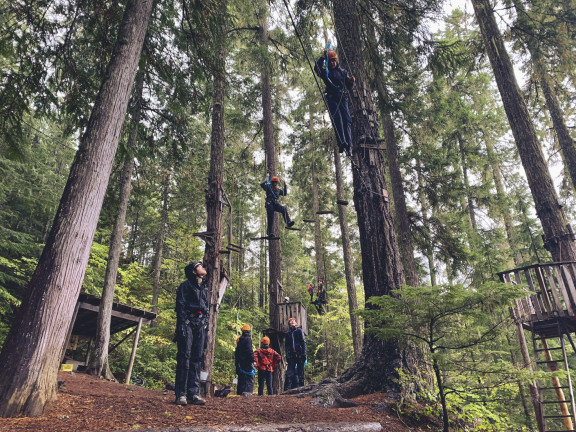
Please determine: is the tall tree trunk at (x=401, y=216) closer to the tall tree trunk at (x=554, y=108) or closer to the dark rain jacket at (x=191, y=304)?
the tall tree trunk at (x=554, y=108)

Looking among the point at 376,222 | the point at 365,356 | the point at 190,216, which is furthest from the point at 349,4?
the point at 190,216

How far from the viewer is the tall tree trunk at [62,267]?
3.32 metres

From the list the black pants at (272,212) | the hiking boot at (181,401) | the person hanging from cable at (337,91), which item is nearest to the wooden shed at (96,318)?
the black pants at (272,212)

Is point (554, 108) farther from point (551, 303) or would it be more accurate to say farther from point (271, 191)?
point (271, 191)

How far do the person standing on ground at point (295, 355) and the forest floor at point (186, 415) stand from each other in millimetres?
4511

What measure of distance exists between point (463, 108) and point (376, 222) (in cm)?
1405

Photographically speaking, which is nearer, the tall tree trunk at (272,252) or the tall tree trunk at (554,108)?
the tall tree trunk at (554,108)

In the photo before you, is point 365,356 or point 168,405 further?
Result: point 365,356

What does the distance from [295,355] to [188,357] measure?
5.35 metres

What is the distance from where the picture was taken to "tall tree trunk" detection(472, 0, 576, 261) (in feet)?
25.8

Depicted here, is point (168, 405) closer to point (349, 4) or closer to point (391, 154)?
point (349, 4)

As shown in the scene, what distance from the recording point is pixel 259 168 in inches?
683

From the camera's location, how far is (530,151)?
27.8ft

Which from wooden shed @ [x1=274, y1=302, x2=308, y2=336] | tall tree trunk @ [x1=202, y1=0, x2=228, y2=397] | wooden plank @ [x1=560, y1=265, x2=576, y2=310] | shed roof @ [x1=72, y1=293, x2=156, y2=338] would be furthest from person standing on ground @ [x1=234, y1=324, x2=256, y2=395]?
wooden plank @ [x1=560, y1=265, x2=576, y2=310]
